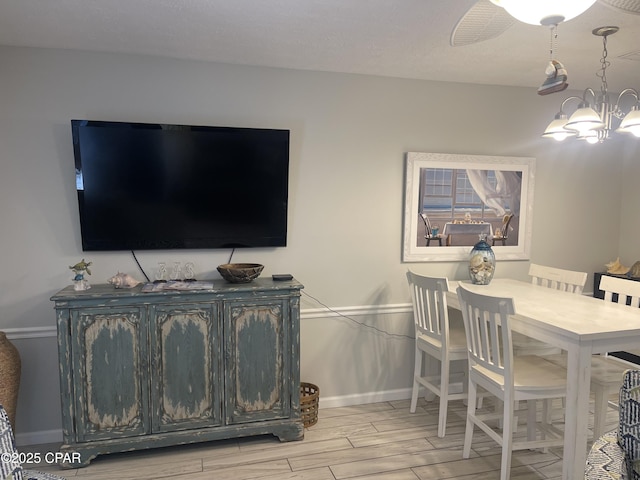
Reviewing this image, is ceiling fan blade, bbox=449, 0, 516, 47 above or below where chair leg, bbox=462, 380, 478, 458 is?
above

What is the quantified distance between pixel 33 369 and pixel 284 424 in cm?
Result: 163

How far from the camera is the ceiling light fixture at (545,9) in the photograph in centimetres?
115

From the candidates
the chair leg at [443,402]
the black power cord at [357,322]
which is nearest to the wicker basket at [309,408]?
the black power cord at [357,322]

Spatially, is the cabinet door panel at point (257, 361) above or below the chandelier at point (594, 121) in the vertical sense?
below

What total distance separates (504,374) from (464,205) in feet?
5.19

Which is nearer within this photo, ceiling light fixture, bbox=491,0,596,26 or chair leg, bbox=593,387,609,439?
ceiling light fixture, bbox=491,0,596,26

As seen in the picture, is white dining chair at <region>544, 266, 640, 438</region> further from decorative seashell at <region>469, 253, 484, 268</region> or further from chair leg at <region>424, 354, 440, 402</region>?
chair leg at <region>424, 354, 440, 402</region>

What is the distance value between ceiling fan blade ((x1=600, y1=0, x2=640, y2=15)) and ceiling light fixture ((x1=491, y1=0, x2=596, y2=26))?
58 centimetres

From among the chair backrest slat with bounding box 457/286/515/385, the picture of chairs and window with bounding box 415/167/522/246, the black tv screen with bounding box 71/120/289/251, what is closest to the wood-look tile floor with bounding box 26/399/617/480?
the chair backrest slat with bounding box 457/286/515/385

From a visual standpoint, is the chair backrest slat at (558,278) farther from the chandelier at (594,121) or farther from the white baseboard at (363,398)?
the white baseboard at (363,398)

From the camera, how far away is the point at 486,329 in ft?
8.57

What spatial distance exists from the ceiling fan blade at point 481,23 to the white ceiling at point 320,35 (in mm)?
404

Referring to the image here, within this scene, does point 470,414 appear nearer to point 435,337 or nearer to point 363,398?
point 435,337

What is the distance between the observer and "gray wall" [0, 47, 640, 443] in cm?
292
